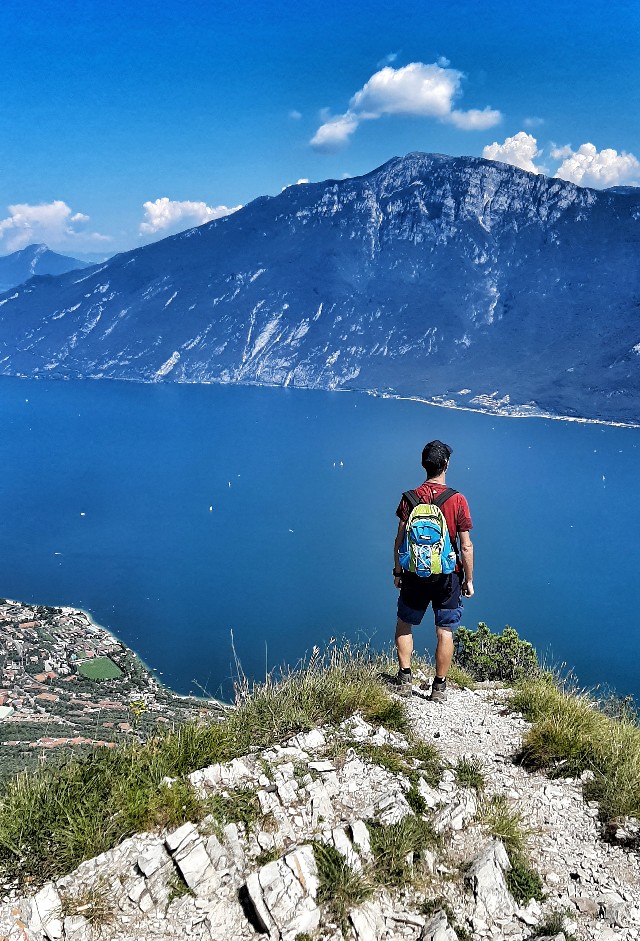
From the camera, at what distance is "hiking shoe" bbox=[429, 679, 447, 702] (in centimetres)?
479

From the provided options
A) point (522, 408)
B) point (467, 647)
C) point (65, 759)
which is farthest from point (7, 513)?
point (522, 408)

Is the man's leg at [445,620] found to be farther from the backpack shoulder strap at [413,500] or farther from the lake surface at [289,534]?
the lake surface at [289,534]

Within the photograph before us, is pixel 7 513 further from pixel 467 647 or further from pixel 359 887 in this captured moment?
pixel 359 887

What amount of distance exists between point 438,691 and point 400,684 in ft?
1.08

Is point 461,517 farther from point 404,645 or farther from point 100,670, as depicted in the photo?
point 100,670

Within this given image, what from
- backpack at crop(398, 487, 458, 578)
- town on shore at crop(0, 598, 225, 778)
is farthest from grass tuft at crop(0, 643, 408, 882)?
town on shore at crop(0, 598, 225, 778)

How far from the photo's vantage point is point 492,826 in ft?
10.5

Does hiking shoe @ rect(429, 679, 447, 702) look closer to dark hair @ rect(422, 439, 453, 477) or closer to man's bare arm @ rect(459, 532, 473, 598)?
man's bare arm @ rect(459, 532, 473, 598)

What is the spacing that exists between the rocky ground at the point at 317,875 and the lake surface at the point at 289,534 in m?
2.42

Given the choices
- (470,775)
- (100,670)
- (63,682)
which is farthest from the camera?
(100,670)

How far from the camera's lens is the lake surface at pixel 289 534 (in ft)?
113

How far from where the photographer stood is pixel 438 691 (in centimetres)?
484

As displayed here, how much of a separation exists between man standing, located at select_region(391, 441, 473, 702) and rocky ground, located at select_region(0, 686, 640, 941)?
1.26 metres

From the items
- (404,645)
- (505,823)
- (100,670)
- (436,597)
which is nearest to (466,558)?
(436,597)
